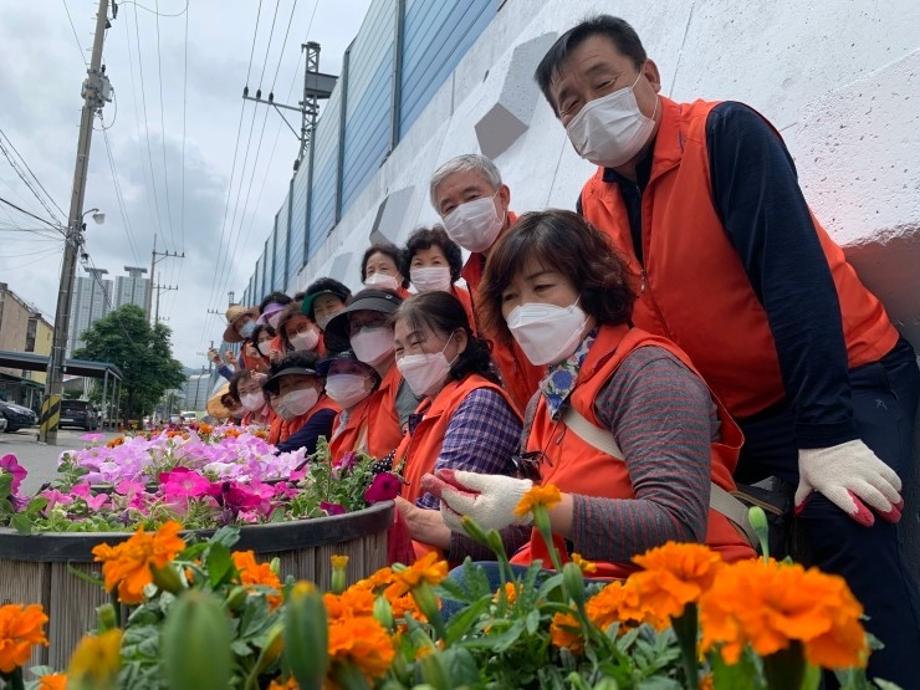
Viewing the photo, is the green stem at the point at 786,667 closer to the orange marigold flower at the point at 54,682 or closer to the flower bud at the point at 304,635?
the flower bud at the point at 304,635

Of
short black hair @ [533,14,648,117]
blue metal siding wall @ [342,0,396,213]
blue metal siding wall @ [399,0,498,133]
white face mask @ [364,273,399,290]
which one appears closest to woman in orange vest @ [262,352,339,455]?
white face mask @ [364,273,399,290]

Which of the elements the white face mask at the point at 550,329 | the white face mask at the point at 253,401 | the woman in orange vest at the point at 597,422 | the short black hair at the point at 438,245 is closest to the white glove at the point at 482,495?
the woman in orange vest at the point at 597,422

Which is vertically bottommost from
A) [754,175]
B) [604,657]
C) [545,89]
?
[604,657]

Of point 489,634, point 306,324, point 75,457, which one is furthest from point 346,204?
point 489,634

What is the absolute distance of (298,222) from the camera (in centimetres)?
1560

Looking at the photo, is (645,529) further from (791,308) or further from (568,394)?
(791,308)

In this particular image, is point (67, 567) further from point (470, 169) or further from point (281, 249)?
point (281, 249)

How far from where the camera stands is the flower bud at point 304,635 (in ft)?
1.33

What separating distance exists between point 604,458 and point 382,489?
45 cm

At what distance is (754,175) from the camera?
1.32 metres

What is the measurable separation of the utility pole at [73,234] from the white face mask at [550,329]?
15.6m

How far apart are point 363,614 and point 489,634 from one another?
0.49 feet

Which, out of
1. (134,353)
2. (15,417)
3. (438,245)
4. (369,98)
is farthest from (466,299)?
(134,353)

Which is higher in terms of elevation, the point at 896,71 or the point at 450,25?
the point at 450,25
